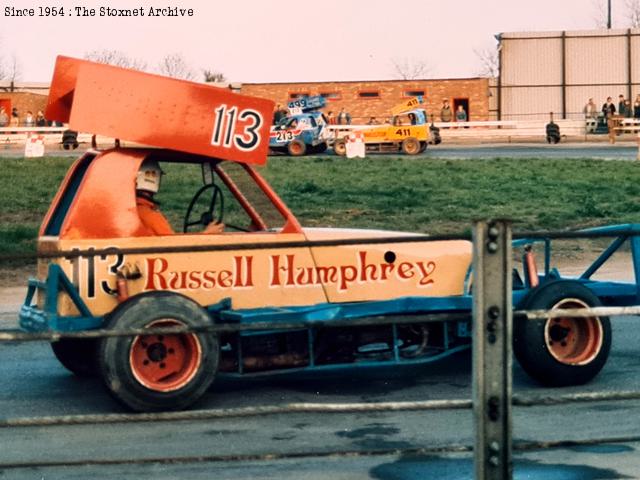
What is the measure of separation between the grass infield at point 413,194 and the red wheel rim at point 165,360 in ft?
30.3

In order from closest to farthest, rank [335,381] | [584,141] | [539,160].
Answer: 1. [335,381]
2. [539,160]
3. [584,141]

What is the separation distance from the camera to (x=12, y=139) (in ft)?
170

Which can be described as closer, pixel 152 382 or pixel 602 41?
pixel 152 382

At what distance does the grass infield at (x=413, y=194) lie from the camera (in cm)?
2006

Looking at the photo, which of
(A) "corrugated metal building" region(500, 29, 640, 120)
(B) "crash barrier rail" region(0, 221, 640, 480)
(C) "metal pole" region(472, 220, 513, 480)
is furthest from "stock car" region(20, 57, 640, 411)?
(A) "corrugated metal building" region(500, 29, 640, 120)

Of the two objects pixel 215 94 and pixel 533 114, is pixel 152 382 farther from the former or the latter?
pixel 533 114

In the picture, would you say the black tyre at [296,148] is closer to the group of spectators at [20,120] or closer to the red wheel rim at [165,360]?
the group of spectators at [20,120]

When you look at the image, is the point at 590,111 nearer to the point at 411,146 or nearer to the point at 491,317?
the point at 411,146

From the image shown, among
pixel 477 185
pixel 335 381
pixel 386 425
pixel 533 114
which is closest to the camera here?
pixel 386 425

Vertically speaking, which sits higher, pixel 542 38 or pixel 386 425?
pixel 542 38

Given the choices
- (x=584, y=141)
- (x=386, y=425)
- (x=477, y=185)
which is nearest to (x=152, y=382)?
(x=386, y=425)

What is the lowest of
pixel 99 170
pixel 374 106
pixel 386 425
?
pixel 386 425

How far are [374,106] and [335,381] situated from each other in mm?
59209

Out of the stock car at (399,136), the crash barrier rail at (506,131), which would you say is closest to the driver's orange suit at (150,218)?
the stock car at (399,136)
